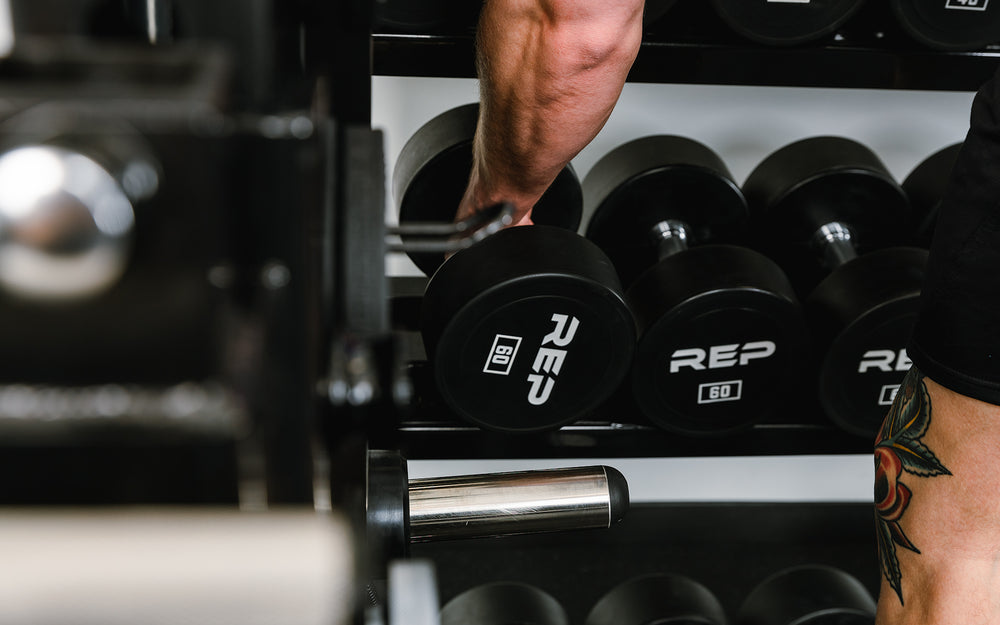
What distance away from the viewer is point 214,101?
0.97 feet

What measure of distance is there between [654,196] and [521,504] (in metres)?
0.72

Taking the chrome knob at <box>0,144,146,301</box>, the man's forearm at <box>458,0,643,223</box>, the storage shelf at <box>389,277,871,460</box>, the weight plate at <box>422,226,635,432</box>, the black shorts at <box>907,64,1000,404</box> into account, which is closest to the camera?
the chrome knob at <box>0,144,146,301</box>

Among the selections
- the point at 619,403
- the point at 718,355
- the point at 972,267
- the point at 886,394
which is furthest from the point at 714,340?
the point at 972,267

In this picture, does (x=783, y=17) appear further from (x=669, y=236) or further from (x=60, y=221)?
(x=60, y=221)

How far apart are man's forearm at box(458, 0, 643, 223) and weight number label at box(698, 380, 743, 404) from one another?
0.38 m

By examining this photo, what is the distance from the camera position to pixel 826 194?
1380mm

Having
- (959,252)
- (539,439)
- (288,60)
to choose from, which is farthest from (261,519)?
(539,439)

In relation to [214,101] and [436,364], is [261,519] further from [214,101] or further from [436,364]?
[436,364]

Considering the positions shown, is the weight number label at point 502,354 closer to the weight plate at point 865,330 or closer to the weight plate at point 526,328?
the weight plate at point 526,328

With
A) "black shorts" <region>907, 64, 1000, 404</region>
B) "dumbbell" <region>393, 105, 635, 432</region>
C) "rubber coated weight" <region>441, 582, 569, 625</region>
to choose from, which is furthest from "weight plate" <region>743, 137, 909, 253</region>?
"rubber coated weight" <region>441, 582, 569, 625</region>

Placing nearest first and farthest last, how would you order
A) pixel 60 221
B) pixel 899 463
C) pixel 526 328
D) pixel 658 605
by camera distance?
pixel 60 221 → pixel 899 463 → pixel 526 328 → pixel 658 605

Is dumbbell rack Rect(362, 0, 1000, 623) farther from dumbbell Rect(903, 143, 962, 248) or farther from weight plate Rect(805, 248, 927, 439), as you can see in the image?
dumbbell Rect(903, 143, 962, 248)

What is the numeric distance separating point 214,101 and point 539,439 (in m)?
0.97

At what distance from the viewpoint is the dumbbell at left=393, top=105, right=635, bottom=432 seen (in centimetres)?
109
